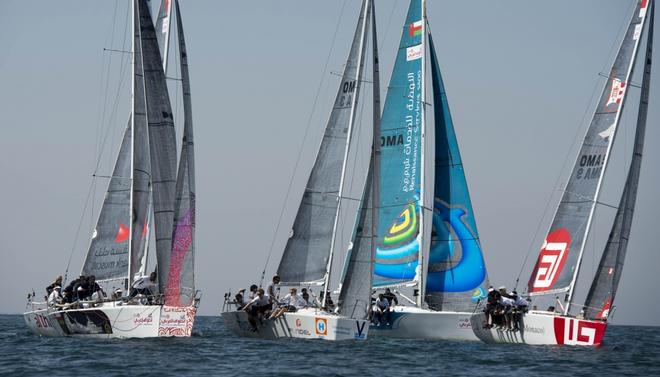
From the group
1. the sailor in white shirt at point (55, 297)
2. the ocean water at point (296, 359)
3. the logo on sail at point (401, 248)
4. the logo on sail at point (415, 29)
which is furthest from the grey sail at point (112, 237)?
the logo on sail at point (415, 29)

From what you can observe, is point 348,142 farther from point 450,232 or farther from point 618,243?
point 618,243

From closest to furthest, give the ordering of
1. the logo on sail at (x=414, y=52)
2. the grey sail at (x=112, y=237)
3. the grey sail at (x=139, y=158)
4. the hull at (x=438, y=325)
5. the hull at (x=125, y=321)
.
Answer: the hull at (x=125, y=321)
the grey sail at (x=139, y=158)
the grey sail at (x=112, y=237)
the hull at (x=438, y=325)
the logo on sail at (x=414, y=52)

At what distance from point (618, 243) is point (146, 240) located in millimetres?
13129

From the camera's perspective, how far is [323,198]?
34.7m

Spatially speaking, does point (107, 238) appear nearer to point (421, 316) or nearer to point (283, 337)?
point (283, 337)

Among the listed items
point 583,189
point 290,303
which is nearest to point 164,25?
point 290,303

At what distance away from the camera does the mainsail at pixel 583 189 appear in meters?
32.7

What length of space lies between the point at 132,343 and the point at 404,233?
42.9 ft

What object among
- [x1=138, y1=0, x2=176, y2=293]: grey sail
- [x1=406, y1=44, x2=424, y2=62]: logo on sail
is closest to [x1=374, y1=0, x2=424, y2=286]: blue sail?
[x1=406, y1=44, x2=424, y2=62]: logo on sail

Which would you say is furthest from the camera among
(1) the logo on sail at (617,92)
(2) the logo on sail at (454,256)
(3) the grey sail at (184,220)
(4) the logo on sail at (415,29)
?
(4) the logo on sail at (415,29)

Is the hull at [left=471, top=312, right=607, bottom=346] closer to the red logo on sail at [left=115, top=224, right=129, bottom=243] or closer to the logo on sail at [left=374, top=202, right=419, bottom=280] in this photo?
→ the logo on sail at [left=374, top=202, right=419, bottom=280]

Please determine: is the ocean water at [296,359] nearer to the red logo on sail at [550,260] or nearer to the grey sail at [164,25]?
the red logo on sail at [550,260]

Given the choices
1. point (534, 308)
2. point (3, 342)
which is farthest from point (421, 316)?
point (3, 342)

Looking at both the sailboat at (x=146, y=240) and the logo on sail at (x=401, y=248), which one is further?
the logo on sail at (x=401, y=248)
